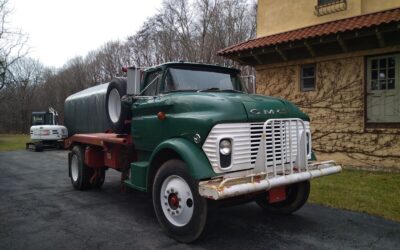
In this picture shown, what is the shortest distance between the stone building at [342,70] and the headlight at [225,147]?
20.9 ft

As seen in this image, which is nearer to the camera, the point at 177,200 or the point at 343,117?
the point at 177,200

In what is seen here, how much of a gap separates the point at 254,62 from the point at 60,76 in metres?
51.3

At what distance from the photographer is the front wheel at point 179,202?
4332 millimetres

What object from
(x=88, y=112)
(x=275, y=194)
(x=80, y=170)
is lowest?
(x=80, y=170)

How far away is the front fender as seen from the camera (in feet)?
13.9

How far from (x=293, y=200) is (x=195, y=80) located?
Answer: 2.41 m

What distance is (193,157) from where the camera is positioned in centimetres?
435

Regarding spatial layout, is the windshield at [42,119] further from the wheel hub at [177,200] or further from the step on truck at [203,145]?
the wheel hub at [177,200]

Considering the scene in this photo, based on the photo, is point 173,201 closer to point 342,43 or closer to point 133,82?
point 133,82

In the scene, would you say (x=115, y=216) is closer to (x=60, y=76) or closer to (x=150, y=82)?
(x=150, y=82)

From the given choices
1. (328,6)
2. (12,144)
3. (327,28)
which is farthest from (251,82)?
(12,144)

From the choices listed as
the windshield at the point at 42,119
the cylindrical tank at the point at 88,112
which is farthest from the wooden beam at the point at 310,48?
the windshield at the point at 42,119

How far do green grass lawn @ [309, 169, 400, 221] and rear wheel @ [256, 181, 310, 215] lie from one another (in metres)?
1.09

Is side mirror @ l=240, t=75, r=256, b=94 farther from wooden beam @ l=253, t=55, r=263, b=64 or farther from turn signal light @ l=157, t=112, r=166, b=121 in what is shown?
wooden beam @ l=253, t=55, r=263, b=64
